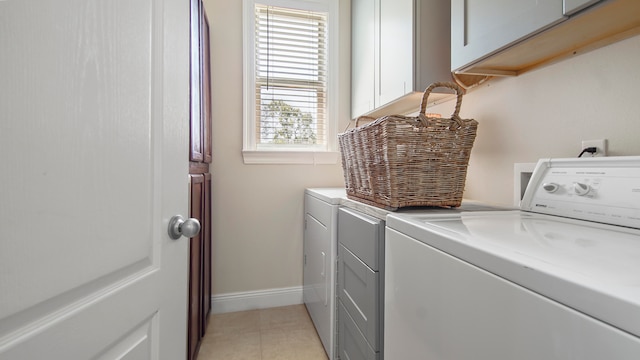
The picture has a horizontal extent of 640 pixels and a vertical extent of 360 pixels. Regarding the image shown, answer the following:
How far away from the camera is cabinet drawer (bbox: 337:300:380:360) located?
1.06m

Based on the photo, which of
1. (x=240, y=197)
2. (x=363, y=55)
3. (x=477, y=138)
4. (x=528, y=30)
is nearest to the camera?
(x=528, y=30)

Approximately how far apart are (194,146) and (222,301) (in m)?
1.26

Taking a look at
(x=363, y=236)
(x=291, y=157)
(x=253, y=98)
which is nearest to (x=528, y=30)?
(x=363, y=236)

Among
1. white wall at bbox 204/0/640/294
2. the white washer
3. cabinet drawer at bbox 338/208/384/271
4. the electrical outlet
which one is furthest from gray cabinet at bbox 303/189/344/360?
the electrical outlet

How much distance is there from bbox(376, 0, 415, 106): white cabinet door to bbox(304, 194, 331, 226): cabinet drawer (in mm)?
695

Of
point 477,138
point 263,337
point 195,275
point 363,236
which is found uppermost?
point 477,138

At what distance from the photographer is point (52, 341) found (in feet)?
1.32

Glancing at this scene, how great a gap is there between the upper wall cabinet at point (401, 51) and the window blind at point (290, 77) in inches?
15.1

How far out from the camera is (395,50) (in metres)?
1.52

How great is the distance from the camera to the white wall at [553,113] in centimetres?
86

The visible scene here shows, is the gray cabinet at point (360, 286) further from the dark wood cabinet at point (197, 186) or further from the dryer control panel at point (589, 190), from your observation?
the dark wood cabinet at point (197, 186)

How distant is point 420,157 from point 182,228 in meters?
0.75

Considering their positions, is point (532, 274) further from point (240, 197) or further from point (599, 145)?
point (240, 197)

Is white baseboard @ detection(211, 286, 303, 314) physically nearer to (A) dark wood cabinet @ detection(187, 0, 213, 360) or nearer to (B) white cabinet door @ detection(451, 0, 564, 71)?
(A) dark wood cabinet @ detection(187, 0, 213, 360)
